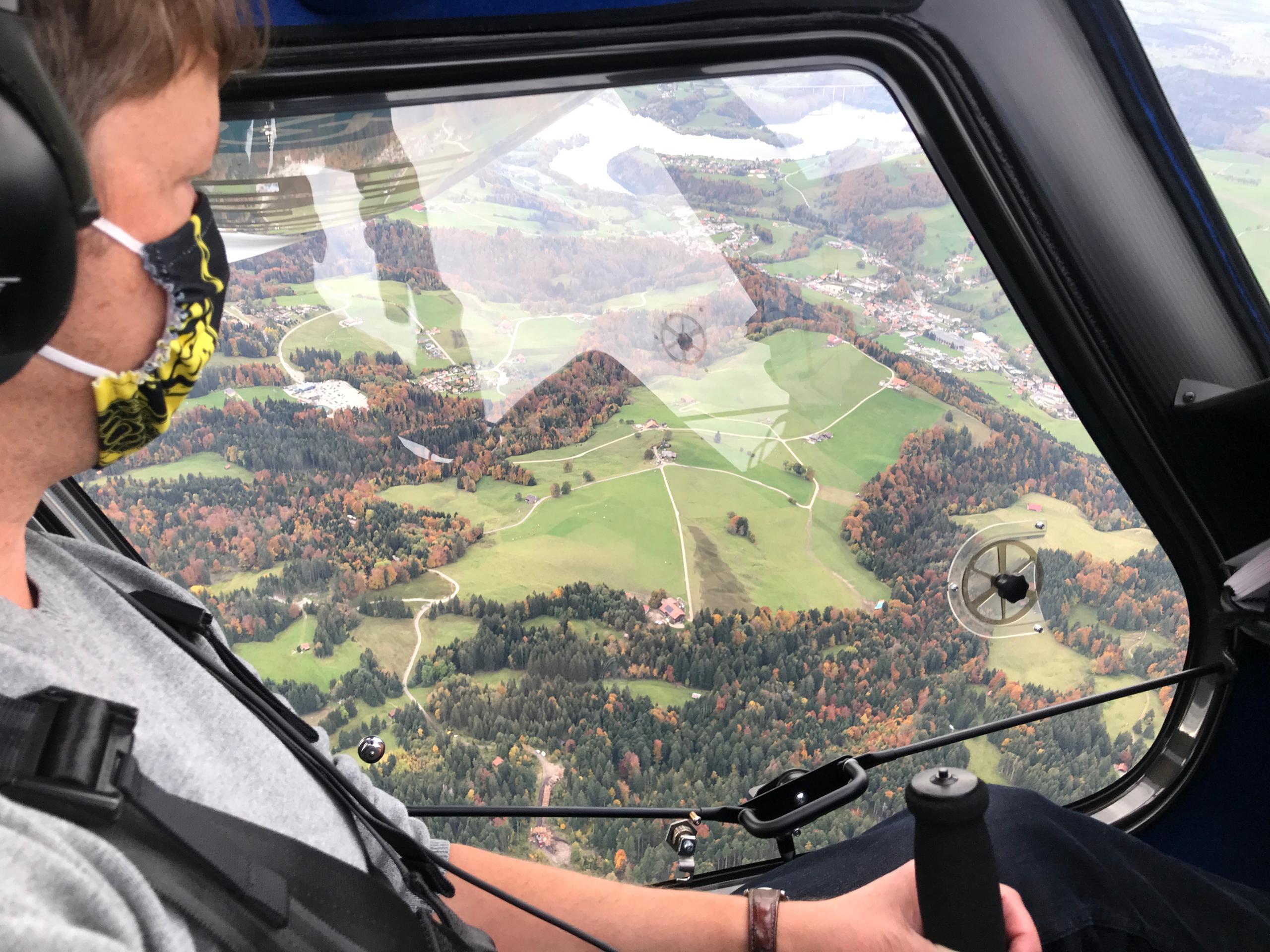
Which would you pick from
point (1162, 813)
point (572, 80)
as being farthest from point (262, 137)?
point (1162, 813)

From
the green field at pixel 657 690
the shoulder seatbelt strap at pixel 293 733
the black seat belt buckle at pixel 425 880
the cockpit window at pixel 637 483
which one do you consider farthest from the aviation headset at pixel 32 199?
the green field at pixel 657 690

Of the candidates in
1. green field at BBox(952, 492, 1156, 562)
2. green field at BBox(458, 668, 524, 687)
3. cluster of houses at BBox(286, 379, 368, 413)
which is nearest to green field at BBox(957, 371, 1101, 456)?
green field at BBox(952, 492, 1156, 562)

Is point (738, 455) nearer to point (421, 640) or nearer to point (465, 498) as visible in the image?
point (465, 498)

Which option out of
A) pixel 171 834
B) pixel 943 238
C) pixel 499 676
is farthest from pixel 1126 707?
pixel 171 834

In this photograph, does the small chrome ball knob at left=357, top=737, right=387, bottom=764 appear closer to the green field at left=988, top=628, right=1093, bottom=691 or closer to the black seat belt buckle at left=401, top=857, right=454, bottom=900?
the black seat belt buckle at left=401, top=857, right=454, bottom=900

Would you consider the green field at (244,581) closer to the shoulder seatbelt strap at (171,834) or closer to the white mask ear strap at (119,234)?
the shoulder seatbelt strap at (171,834)

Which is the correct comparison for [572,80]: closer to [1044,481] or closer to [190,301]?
[190,301]

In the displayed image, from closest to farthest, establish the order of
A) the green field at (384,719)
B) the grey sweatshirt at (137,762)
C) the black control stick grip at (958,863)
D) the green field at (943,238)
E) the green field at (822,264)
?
the grey sweatshirt at (137,762) < the black control stick grip at (958,863) < the green field at (943,238) < the green field at (822,264) < the green field at (384,719)
